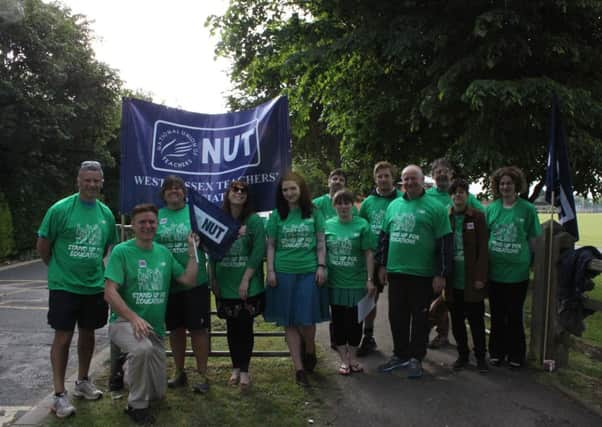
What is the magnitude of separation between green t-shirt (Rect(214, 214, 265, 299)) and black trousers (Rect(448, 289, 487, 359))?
1.92 metres

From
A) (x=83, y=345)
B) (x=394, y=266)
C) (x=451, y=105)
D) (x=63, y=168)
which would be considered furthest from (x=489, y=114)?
(x=63, y=168)

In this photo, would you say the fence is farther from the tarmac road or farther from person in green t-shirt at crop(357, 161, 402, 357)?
the tarmac road

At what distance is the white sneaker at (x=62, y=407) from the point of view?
3969 millimetres

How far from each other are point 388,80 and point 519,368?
5.70m

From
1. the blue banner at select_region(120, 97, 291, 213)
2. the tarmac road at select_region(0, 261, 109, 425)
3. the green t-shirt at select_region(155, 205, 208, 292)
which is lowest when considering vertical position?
the tarmac road at select_region(0, 261, 109, 425)

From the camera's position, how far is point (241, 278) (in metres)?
A: 4.57

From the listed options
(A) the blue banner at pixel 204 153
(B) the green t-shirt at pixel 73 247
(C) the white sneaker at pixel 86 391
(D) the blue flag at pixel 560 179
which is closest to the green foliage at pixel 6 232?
(A) the blue banner at pixel 204 153

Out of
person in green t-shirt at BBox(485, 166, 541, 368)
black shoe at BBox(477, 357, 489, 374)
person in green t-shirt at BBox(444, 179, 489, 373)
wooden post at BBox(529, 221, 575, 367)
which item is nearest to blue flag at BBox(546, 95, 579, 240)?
wooden post at BBox(529, 221, 575, 367)

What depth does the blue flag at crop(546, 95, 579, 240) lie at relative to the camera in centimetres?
516

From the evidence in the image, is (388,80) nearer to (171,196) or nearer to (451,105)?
(451,105)

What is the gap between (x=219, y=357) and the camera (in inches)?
220

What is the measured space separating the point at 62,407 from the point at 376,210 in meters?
3.38

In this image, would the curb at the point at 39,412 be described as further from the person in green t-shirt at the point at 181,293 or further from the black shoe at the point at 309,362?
the black shoe at the point at 309,362

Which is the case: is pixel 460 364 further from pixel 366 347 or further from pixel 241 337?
pixel 241 337
